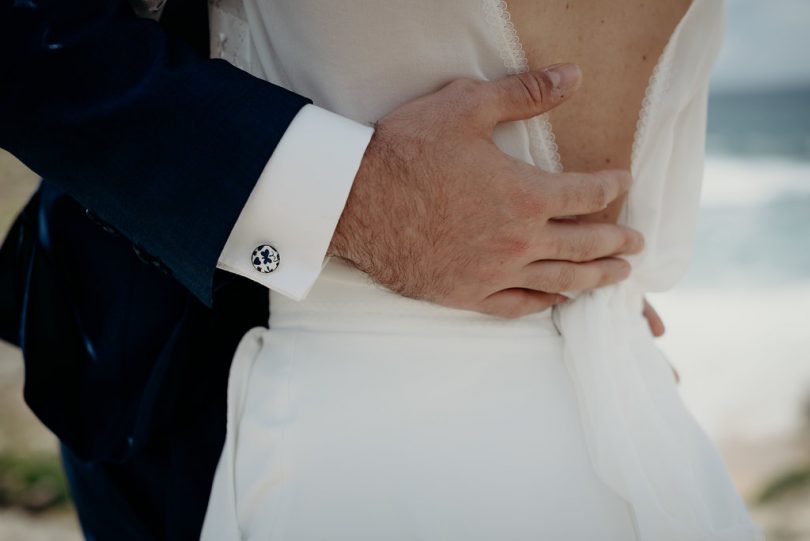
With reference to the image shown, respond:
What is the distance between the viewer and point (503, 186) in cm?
101

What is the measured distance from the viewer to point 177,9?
1.21 m

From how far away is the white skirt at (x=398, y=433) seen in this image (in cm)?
99

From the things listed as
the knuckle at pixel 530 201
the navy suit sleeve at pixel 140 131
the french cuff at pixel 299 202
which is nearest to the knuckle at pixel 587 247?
the knuckle at pixel 530 201

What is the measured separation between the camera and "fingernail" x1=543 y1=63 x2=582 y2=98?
1031 mm

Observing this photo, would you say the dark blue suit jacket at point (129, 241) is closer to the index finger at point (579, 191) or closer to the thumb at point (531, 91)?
the thumb at point (531, 91)

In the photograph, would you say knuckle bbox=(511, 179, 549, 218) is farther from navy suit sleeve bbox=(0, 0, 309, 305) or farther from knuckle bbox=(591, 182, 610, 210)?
navy suit sleeve bbox=(0, 0, 309, 305)

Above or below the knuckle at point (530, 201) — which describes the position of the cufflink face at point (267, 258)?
below

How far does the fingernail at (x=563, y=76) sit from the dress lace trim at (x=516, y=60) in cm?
5

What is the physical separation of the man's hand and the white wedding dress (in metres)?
0.06

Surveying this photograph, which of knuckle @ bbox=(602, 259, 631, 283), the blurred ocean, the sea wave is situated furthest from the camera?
the sea wave

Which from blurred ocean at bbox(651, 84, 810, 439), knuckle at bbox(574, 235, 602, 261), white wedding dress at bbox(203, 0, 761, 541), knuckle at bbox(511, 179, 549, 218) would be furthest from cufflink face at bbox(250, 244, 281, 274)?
blurred ocean at bbox(651, 84, 810, 439)

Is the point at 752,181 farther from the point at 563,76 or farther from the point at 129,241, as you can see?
the point at 129,241

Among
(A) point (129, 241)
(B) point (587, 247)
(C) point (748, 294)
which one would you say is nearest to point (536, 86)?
(B) point (587, 247)

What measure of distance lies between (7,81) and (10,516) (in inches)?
133
